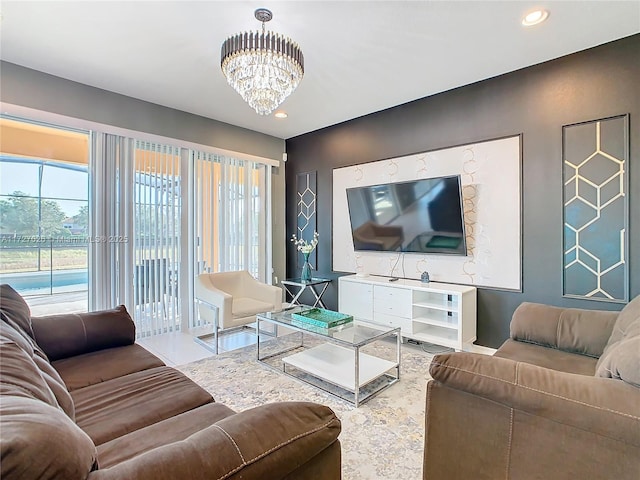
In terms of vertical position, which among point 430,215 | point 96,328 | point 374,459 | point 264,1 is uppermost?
point 264,1

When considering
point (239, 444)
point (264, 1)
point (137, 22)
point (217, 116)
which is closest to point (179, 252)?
point (217, 116)

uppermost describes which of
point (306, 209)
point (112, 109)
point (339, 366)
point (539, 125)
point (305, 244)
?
point (112, 109)

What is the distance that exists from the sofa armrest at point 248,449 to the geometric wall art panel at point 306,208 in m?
4.02

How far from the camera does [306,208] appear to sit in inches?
202

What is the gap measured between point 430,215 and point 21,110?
13.6 feet

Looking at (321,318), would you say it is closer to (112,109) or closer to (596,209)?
(596,209)

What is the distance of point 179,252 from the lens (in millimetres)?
4082

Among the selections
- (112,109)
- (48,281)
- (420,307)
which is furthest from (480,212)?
(48,281)

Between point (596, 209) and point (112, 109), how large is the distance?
4.84 meters

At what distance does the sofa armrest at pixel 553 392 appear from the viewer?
3.31 feet

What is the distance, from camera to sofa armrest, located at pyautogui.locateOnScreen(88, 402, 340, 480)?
71cm

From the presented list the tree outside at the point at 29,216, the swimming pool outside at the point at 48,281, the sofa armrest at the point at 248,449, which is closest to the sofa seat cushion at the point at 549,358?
the sofa armrest at the point at 248,449

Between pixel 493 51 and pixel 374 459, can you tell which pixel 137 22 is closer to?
pixel 493 51

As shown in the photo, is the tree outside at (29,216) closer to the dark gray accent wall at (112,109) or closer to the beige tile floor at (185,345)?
the dark gray accent wall at (112,109)
